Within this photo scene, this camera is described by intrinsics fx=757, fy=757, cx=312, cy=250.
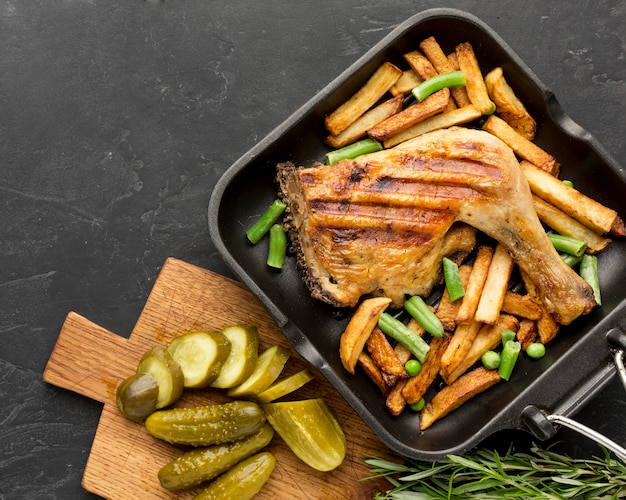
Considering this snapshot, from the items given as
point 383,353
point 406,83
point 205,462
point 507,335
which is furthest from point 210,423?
point 406,83

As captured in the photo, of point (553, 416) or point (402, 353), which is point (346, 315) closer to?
point (402, 353)

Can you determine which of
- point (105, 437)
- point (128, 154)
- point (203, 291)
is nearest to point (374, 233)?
point (203, 291)

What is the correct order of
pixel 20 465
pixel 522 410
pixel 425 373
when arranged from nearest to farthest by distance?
pixel 522 410 < pixel 425 373 < pixel 20 465

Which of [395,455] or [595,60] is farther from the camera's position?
[595,60]

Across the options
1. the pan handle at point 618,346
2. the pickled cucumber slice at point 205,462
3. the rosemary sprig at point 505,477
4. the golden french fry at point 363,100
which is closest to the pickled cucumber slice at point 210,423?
the pickled cucumber slice at point 205,462

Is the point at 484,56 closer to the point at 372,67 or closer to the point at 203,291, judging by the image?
the point at 372,67
